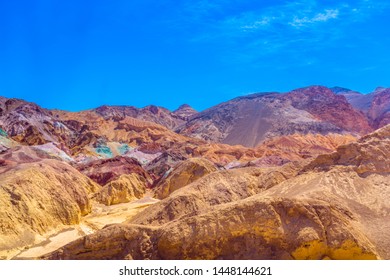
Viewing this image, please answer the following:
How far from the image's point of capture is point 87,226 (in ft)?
80.5

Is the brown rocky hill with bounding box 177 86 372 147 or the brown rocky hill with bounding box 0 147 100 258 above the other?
the brown rocky hill with bounding box 177 86 372 147

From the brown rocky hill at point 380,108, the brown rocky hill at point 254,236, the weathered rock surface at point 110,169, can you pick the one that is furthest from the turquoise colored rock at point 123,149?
the brown rocky hill at point 254,236

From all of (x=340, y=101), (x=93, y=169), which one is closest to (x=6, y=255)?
(x=93, y=169)

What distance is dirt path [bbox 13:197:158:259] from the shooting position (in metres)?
18.9

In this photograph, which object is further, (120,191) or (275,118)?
(275,118)

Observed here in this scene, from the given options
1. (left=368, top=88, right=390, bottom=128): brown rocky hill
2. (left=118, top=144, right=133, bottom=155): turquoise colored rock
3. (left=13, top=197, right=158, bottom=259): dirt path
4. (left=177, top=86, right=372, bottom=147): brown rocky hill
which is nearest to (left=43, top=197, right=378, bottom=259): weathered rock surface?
(left=13, top=197, right=158, bottom=259): dirt path

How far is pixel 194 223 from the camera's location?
12.2m

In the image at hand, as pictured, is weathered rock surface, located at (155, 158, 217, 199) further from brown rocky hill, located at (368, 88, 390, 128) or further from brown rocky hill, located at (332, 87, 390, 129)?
brown rocky hill, located at (368, 88, 390, 128)

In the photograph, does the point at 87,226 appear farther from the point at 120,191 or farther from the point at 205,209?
the point at 120,191

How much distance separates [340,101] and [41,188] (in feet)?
333

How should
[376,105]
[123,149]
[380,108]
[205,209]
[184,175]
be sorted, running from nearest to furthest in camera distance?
1. [205,209]
2. [184,175]
3. [123,149]
4. [380,108]
5. [376,105]

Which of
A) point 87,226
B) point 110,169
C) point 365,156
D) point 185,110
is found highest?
point 185,110

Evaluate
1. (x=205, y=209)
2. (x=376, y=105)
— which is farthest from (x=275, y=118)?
(x=205, y=209)

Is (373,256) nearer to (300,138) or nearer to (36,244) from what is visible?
(36,244)
